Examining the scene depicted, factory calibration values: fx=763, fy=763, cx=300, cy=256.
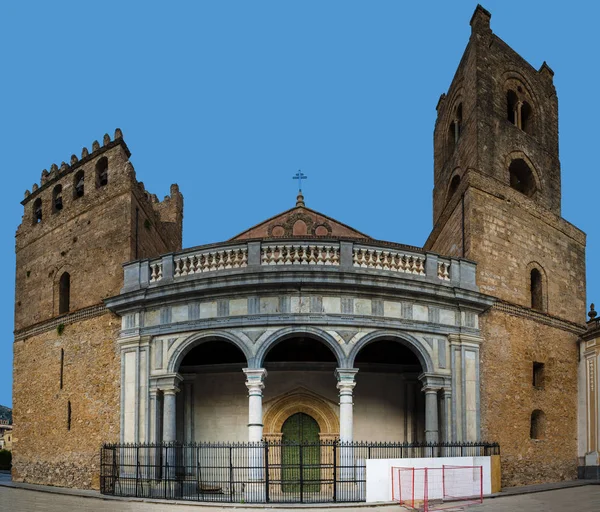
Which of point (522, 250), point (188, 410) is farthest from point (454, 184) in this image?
point (188, 410)

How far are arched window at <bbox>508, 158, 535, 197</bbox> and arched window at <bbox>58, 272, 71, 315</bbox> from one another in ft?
50.1

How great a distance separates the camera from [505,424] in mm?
20906

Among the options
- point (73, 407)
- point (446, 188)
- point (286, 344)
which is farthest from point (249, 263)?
point (446, 188)

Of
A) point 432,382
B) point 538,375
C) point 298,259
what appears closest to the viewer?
point 298,259

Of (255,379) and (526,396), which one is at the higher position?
(255,379)

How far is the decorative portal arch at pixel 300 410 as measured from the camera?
69.5 ft

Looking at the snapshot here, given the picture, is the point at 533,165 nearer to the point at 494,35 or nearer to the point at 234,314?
the point at 494,35

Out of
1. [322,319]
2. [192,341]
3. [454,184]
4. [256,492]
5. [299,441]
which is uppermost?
[454,184]

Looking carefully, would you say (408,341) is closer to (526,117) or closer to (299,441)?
(299,441)

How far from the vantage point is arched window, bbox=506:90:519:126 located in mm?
26781

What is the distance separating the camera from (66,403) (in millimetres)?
22375

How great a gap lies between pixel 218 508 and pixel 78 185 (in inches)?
516

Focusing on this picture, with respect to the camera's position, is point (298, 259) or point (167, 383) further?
point (167, 383)

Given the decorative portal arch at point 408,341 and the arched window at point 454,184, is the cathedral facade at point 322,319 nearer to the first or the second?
the decorative portal arch at point 408,341
